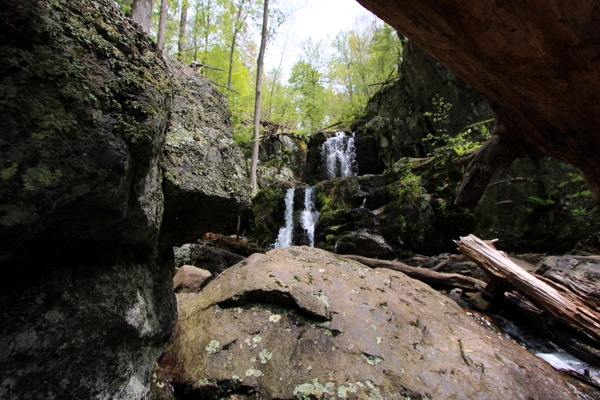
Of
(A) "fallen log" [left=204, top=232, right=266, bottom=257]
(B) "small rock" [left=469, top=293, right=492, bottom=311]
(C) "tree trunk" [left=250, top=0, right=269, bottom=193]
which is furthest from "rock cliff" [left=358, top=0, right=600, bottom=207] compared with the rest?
(C) "tree trunk" [left=250, top=0, right=269, bottom=193]

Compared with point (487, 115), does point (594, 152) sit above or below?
below

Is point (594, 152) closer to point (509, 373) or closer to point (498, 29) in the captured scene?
point (498, 29)

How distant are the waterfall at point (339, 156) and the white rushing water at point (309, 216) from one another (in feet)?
13.6

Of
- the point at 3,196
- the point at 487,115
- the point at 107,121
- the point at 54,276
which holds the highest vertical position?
the point at 487,115

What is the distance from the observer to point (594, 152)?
1.54 meters

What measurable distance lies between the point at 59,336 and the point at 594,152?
9.35 ft

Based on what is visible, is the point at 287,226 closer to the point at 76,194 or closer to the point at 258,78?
the point at 258,78

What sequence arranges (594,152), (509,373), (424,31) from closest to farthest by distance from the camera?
(424,31)
(594,152)
(509,373)

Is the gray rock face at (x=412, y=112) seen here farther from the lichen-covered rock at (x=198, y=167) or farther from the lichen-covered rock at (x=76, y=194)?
the lichen-covered rock at (x=76, y=194)

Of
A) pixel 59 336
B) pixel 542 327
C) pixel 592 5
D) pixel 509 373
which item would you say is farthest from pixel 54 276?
pixel 542 327

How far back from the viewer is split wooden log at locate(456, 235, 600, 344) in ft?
13.6

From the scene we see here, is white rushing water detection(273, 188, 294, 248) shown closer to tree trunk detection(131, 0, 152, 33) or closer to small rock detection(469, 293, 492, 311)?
small rock detection(469, 293, 492, 311)

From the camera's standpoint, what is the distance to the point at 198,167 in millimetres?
1954

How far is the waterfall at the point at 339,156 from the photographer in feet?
61.8
